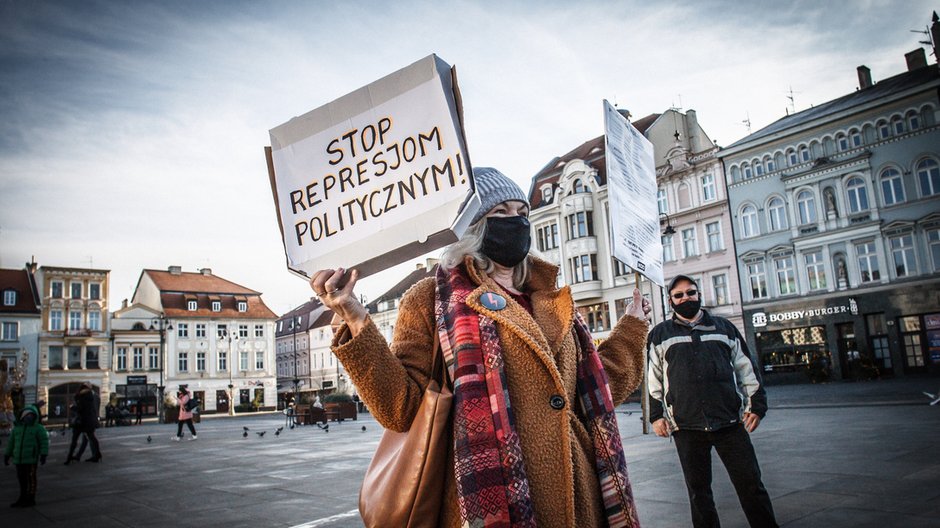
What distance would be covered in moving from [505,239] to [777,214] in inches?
1452

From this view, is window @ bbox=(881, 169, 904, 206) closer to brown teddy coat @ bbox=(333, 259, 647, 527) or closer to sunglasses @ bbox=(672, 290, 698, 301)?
sunglasses @ bbox=(672, 290, 698, 301)

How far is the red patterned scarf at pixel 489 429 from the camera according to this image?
1961 millimetres

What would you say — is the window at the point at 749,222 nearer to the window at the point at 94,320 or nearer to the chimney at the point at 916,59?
the chimney at the point at 916,59

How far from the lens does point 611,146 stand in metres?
4.42

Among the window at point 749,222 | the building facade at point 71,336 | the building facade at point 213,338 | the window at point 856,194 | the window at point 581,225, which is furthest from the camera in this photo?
the building facade at point 213,338

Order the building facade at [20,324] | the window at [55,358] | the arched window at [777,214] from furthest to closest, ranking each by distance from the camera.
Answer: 1. the window at [55,358]
2. the building facade at [20,324]
3. the arched window at [777,214]

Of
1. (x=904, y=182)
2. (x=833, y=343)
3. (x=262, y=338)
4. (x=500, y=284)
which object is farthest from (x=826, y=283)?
(x=262, y=338)

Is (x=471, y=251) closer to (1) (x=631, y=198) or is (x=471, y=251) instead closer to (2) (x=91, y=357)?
(1) (x=631, y=198)

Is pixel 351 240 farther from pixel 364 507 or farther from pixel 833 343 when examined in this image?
pixel 833 343

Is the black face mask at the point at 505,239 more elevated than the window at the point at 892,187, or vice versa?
the window at the point at 892,187

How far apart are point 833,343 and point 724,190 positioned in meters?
10.7

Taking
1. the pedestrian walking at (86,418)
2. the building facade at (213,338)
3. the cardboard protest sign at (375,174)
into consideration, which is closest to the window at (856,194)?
the pedestrian walking at (86,418)

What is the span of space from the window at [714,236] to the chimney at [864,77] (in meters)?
11.6

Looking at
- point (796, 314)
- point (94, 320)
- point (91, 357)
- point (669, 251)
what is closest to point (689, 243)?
point (669, 251)
